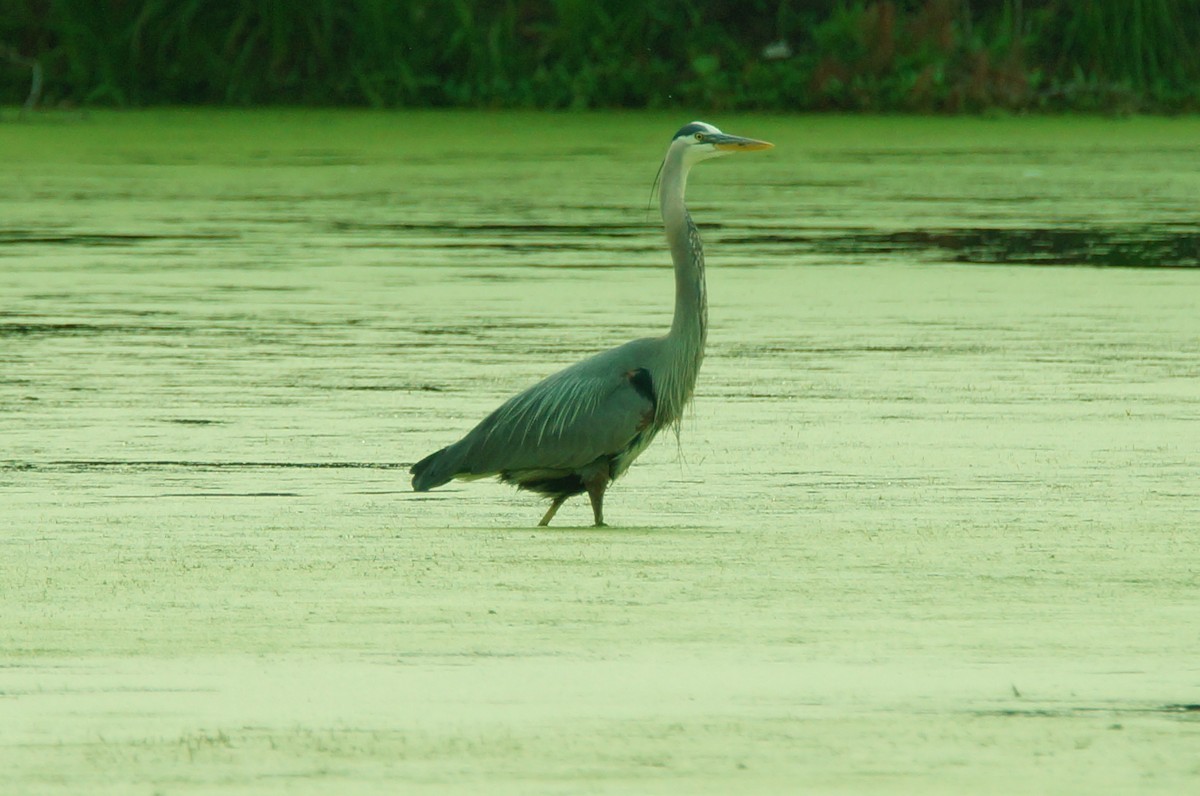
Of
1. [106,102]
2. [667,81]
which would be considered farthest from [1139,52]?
[106,102]

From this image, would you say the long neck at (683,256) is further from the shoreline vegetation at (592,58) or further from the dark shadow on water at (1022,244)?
the shoreline vegetation at (592,58)

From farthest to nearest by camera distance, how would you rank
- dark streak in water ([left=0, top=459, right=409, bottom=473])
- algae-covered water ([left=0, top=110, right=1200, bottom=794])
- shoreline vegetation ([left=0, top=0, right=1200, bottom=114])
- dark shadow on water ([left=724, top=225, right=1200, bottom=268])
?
shoreline vegetation ([left=0, top=0, right=1200, bottom=114]) → dark shadow on water ([left=724, top=225, right=1200, bottom=268]) → dark streak in water ([left=0, top=459, right=409, bottom=473]) → algae-covered water ([left=0, top=110, right=1200, bottom=794])

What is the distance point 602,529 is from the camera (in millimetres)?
4973

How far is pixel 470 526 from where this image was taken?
5051 mm

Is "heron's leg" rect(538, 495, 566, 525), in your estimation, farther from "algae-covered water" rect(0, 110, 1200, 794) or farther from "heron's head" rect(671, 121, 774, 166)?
"heron's head" rect(671, 121, 774, 166)

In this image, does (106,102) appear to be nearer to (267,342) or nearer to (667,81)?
(667,81)

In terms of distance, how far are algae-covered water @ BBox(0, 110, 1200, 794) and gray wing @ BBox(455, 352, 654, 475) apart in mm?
158

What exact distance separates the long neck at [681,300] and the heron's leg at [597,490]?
0.17 m

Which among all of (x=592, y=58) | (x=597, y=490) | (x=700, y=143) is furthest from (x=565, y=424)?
(x=592, y=58)

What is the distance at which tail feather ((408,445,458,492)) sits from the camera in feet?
16.2

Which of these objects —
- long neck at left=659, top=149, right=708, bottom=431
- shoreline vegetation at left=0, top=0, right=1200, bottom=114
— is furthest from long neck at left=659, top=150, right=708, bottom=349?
shoreline vegetation at left=0, top=0, right=1200, bottom=114

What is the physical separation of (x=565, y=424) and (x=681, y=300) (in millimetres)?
432

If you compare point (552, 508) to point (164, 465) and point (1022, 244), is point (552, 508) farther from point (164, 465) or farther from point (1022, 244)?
point (1022, 244)

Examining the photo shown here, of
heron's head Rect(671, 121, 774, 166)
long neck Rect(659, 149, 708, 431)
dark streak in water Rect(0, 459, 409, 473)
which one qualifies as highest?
heron's head Rect(671, 121, 774, 166)
